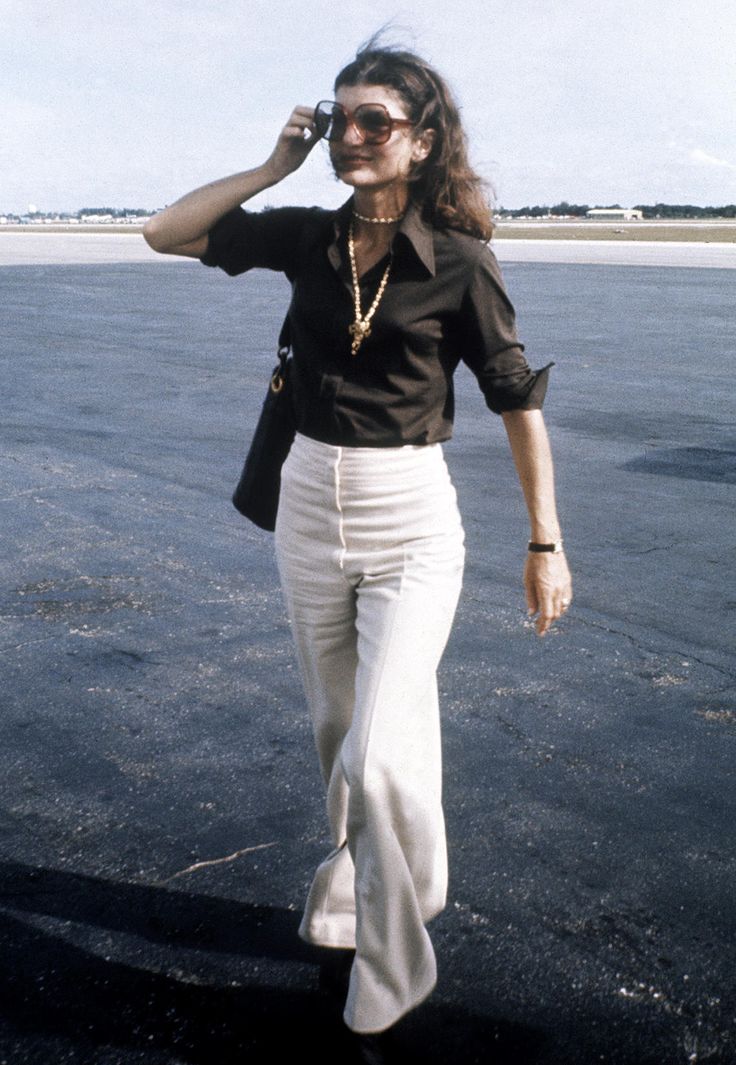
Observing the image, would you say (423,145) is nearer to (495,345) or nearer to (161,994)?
(495,345)

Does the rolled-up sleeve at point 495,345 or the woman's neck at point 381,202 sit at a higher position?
the woman's neck at point 381,202

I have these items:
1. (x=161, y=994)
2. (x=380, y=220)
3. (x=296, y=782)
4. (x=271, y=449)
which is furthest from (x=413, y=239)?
(x=296, y=782)

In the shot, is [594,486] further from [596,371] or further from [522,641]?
[596,371]

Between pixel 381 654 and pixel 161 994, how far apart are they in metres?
1.03

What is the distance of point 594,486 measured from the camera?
26.8ft

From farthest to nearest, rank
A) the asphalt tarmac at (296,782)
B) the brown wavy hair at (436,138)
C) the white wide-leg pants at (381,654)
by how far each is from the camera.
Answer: the asphalt tarmac at (296,782), the brown wavy hair at (436,138), the white wide-leg pants at (381,654)

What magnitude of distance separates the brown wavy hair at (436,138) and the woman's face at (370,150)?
0.02 meters

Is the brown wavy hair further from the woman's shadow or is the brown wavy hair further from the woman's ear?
the woman's shadow

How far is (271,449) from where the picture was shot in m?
2.94

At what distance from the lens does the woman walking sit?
8.35 ft

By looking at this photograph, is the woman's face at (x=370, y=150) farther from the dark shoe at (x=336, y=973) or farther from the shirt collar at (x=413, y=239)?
the dark shoe at (x=336, y=973)

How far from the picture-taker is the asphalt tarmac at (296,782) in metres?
2.79

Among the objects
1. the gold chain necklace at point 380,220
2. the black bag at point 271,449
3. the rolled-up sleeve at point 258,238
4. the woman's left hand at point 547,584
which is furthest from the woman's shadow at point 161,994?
the gold chain necklace at point 380,220

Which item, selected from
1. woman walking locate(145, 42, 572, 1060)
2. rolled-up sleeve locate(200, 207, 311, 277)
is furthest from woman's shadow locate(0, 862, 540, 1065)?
rolled-up sleeve locate(200, 207, 311, 277)
